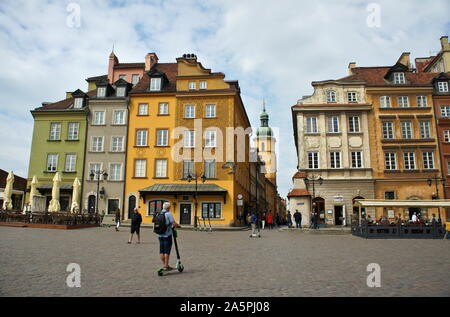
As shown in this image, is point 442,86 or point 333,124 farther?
point 442,86

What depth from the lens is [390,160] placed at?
115 ft

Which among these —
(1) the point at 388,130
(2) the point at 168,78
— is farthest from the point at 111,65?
(1) the point at 388,130

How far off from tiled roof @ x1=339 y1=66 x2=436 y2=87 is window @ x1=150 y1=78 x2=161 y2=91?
771 inches

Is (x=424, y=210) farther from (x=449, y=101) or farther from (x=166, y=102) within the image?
(x=166, y=102)

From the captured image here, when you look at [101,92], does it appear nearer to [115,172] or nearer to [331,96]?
[115,172]

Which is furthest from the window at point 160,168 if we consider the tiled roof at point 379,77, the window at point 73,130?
the tiled roof at point 379,77

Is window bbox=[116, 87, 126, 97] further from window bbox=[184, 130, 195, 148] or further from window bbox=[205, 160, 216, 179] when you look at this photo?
window bbox=[205, 160, 216, 179]

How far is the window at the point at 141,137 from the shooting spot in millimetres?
36938

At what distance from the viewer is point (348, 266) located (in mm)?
9422

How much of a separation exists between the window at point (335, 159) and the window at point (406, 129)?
6.86 meters

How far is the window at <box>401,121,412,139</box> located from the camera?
3572cm

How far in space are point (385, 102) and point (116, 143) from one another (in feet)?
92.3
